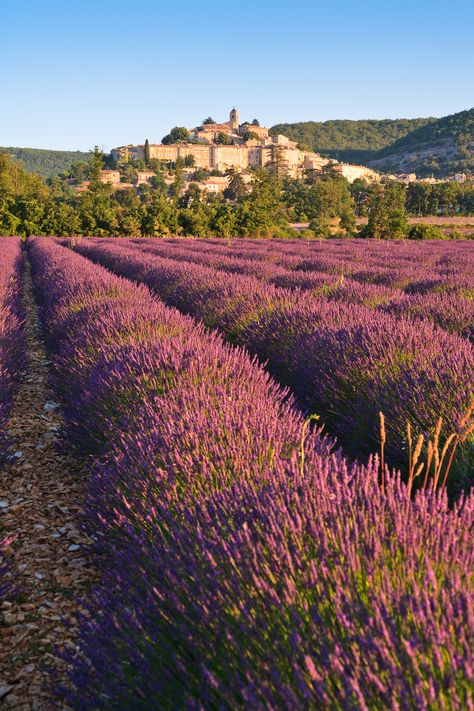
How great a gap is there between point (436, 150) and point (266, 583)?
192 m

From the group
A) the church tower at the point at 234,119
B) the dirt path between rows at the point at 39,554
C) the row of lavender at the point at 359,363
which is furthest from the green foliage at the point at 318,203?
the church tower at the point at 234,119

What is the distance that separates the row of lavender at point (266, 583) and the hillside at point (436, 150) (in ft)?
534

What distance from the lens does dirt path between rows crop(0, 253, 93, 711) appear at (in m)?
1.70

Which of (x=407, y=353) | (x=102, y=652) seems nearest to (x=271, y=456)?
(x=102, y=652)

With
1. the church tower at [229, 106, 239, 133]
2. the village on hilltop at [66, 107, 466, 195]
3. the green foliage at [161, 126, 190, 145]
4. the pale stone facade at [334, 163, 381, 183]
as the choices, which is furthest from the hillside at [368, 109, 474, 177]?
the green foliage at [161, 126, 190, 145]

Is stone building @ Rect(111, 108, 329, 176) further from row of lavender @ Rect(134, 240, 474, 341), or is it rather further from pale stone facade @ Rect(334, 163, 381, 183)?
row of lavender @ Rect(134, 240, 474, 341)

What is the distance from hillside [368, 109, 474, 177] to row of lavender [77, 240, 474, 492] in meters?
160

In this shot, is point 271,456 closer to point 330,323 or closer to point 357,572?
point 357,572

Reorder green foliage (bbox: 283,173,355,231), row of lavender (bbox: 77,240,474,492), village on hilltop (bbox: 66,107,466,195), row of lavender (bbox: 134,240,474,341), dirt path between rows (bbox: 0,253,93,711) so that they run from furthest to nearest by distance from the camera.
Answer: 1. village on hilltop (bbox: 66,107,466,195)
2. green foliage (bbox: 283,173,355,231)
3. row of lavender (bbox: 134,240,474,341)
4. row of lavender (bbox: 77,240,474,492)
5. dirt path between rows (bbox: 0,253,93,711)

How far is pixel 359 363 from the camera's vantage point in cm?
332

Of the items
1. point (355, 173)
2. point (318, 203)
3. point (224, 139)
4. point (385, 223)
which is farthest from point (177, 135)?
point (385, 223)

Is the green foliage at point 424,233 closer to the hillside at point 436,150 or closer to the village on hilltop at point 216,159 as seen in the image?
the village on hilltop at point 216,159

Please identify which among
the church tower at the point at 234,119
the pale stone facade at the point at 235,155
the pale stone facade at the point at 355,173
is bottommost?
the pale stone facade at the point at 355,173

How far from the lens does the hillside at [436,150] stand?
153625 millimetres
